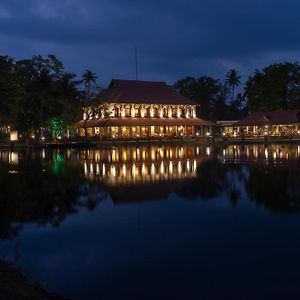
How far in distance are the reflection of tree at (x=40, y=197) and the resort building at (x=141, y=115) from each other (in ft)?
A: 148

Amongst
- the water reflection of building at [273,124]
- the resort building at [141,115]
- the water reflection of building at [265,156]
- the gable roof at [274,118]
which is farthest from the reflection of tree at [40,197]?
the gable roof at [274,118]

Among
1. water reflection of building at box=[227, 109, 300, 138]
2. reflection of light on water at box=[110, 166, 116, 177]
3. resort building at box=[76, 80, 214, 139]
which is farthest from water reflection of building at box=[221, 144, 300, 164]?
water reflection of building at box=[227, 109, 300, 138]

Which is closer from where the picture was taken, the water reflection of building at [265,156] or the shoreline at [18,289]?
the shoreline at [18,289]

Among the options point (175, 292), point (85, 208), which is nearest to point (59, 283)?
point (175, 292)

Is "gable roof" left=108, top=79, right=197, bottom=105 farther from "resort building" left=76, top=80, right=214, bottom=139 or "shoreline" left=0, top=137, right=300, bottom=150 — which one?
"shoreline" left=0, top=137, right=300, bottom=150

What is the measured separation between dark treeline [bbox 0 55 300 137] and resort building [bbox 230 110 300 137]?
7.28 m

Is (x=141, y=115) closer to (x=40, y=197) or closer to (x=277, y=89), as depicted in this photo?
(x=277, y=89)

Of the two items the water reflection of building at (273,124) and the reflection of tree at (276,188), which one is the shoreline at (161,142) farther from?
the reflection of tree at (276,188)

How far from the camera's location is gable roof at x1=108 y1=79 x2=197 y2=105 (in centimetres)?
7344

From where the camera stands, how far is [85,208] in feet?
44.6

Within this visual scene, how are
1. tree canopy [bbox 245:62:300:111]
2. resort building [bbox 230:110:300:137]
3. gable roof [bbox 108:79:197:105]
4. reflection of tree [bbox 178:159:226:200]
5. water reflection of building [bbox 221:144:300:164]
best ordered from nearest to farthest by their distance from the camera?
reflection of tree [bbox 178:159:226:200]
water reflection of building [bbox 221:144:300:164]
resort building [bbox 230:110:300:137]
gable roof [bbox 108:79:197:105]
tree canopy [bbox 245:62:300:111]

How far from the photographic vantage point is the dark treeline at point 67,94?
171 ft

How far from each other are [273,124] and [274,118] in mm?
1702

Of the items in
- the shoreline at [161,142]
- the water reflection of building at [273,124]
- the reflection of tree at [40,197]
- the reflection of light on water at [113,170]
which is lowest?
the reflection of tree at [40,197]
